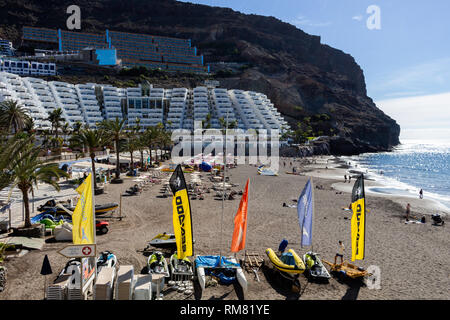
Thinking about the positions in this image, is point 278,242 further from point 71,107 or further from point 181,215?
point 71,107

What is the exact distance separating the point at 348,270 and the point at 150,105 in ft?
307

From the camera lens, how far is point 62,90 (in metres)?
89.7

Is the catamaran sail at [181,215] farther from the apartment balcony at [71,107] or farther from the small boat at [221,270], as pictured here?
the apartment balcony at [71,107]

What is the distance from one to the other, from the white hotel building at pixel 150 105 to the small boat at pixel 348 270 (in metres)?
72.1

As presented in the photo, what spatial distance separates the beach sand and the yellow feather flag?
123 inches

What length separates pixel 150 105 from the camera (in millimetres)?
97312

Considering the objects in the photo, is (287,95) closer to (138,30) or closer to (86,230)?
(138,30)

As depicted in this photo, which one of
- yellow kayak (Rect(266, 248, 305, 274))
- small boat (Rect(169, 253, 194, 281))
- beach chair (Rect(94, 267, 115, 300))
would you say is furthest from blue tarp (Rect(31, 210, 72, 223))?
yellow kayak (Rect(266, 248, 305, 274))

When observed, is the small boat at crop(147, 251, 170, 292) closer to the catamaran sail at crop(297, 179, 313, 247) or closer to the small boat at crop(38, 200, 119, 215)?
the catamaran sail at crop(297, 179, 313, 247)

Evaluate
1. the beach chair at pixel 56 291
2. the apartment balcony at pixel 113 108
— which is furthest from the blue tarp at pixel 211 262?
the apartment balcony at pixel 113 108

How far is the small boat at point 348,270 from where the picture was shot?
11776 millimetres

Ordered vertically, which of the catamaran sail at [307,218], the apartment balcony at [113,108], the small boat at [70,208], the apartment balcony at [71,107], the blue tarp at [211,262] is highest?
the apartment balcony at [113,108]

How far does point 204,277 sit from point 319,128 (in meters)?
128

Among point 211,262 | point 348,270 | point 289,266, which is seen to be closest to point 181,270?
point 211,262
